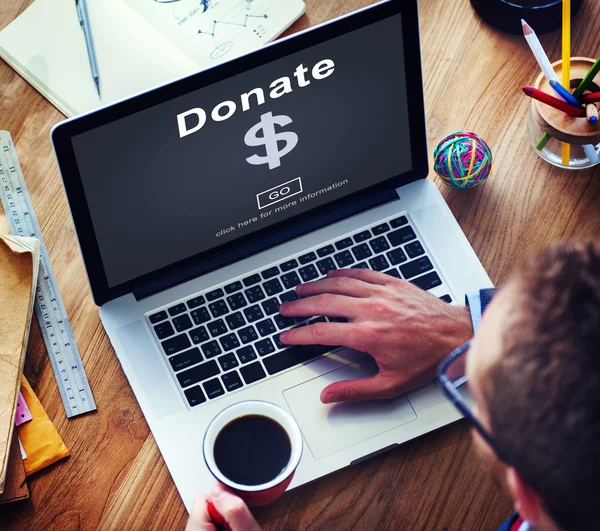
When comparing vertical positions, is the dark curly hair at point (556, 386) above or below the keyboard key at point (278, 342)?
above

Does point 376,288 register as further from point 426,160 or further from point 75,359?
point 75,359

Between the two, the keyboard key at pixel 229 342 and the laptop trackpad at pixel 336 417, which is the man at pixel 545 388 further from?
the keyboard key at pixel 229 342

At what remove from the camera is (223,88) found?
92 centimetres

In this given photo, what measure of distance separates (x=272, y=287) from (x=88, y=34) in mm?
495

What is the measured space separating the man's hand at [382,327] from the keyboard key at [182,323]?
128 mm

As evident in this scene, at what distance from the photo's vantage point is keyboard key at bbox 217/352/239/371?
1.03m

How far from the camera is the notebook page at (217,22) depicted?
121cm

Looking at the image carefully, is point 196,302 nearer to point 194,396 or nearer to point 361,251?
point 194,396

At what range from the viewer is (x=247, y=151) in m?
1.00

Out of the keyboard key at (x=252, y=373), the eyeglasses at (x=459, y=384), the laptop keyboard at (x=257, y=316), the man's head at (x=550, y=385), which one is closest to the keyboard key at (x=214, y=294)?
the laptop keyboard at (x=257, y=316)

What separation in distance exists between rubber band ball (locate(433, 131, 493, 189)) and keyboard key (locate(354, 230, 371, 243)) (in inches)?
5.5

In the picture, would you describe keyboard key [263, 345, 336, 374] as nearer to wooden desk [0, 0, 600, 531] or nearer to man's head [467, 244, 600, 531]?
wooden desk [0, 0, 600, 531]

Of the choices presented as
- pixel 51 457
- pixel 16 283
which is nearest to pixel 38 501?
pixel 51 457

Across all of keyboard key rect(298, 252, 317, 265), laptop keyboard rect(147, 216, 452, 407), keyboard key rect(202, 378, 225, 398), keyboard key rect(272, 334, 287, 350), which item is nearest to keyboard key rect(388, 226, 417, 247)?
laptop keyboard rect(147, 216, 452, 407)
